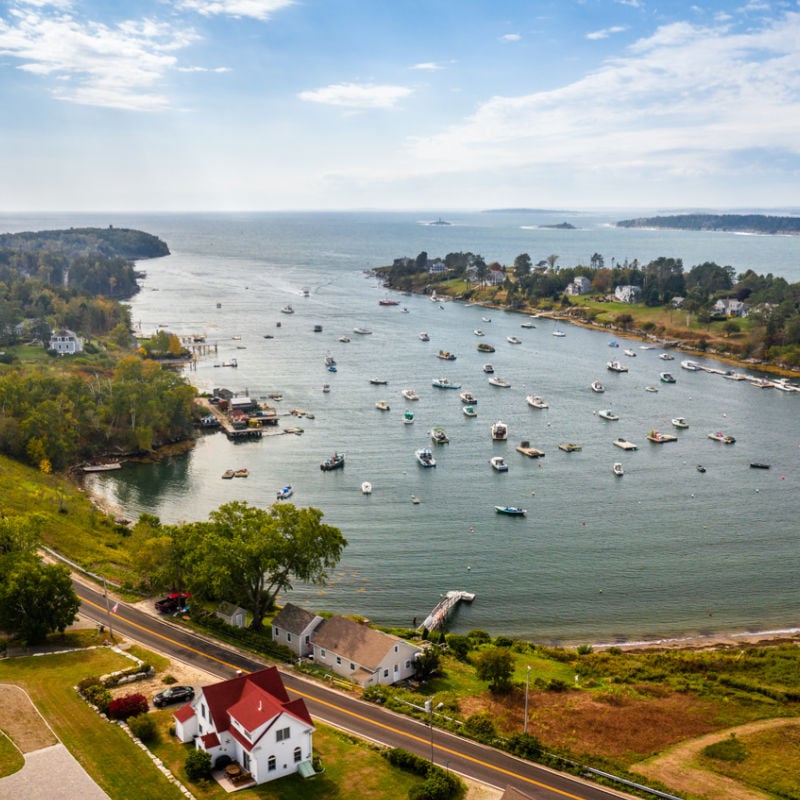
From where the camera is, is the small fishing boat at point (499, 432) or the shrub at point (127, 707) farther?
the small fishing boat at point (499, 432)

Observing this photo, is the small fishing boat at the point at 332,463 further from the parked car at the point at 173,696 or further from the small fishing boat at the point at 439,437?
the parked car at the point at 173,696

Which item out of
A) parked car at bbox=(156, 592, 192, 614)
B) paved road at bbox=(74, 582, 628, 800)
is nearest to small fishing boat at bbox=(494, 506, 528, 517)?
parked car at bbox=(156, 592, 192, 614)

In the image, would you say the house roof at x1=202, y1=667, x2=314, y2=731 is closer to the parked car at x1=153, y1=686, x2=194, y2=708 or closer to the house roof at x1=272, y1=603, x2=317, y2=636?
the parked car at x1=153, y1=686, x2=194, y2=708

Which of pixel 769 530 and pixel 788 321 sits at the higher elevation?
pixel 788 321

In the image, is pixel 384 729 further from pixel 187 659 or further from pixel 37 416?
pixel 37 416

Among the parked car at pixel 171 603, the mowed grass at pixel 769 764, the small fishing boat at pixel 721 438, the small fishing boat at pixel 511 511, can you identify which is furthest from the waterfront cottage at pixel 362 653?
the small fishing boat at pixel 721 438

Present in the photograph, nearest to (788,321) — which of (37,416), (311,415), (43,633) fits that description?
(311,415)
